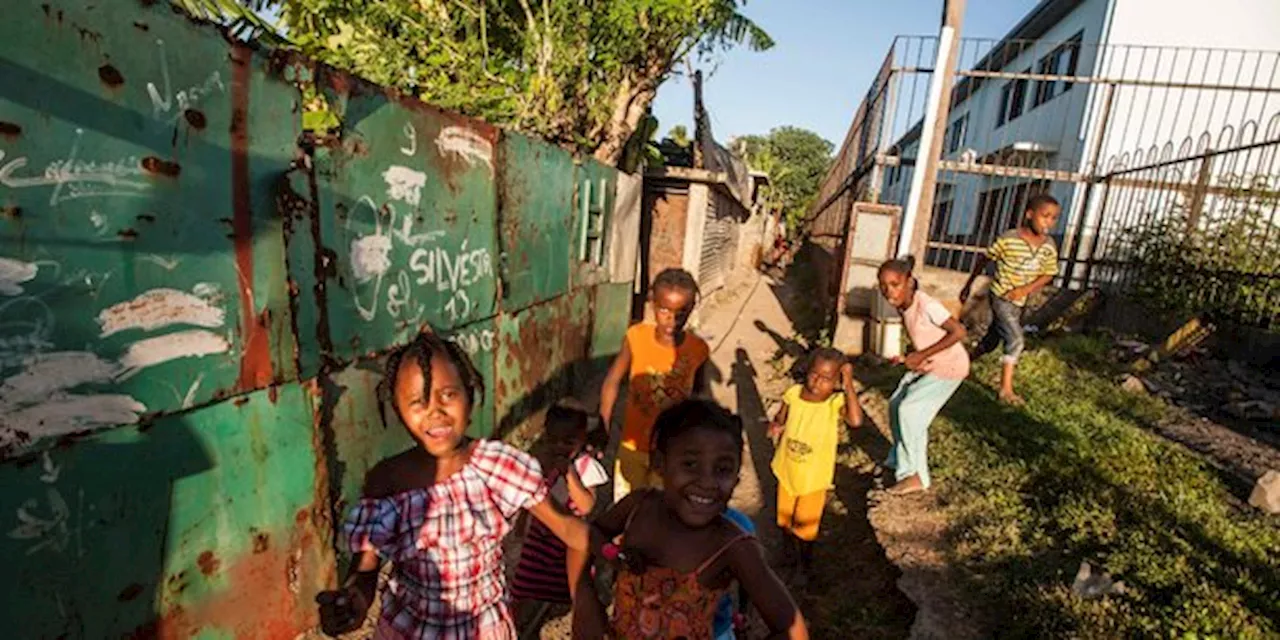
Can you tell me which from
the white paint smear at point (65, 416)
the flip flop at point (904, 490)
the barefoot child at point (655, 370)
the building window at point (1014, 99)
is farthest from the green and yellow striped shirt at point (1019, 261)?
the building window at point (1014, 99)

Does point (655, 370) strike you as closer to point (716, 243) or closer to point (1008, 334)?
point (1008, 334)

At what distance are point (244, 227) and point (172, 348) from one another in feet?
1.68

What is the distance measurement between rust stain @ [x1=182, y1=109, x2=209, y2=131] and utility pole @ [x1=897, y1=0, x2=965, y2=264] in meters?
7.23

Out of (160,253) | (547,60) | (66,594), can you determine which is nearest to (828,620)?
(66,594)

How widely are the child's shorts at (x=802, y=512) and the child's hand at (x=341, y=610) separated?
2.60m

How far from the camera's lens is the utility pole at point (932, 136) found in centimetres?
729

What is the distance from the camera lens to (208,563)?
7.89 feet

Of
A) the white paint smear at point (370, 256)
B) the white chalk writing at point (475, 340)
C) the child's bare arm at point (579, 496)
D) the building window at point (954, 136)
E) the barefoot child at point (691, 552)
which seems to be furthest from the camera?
the building window at point (954, 136)

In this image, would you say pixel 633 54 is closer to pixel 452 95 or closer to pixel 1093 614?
pixel 452 95

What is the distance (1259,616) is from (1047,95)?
50.9ft

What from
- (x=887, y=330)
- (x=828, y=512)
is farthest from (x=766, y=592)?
(x=887, y=330)

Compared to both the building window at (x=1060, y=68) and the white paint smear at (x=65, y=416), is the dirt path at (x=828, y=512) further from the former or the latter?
the building window at (x=1060, y=68)

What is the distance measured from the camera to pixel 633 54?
7.70m

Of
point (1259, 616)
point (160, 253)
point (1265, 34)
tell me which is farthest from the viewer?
point (1265, 34)
